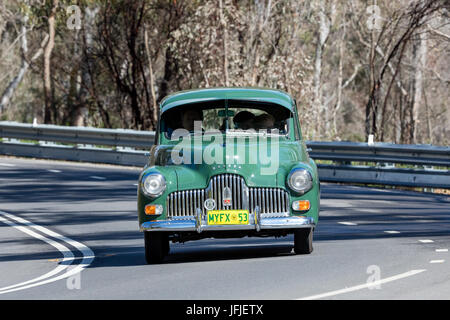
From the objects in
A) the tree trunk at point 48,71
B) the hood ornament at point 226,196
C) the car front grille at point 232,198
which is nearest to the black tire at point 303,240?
the car front grille at point 232,198

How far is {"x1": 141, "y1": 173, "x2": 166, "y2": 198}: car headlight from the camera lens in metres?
10.9

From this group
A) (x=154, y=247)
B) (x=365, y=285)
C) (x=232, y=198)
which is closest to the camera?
(x=365, y=285)

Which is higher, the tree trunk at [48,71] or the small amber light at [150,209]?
the tree trunk at [48,71]

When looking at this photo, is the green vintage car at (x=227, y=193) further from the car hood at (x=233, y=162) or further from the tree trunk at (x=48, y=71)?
the tree trunk at (x=48, y=71)

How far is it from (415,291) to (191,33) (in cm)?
2825

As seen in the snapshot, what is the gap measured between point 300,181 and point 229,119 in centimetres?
151

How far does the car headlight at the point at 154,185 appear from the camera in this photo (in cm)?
1089

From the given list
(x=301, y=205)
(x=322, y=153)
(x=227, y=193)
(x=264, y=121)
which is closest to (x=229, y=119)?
(x=264, y=121)

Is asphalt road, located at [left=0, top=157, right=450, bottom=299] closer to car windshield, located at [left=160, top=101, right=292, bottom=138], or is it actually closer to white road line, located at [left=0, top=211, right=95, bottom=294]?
white road line, located at [left=0, top=211, right=95, bottom=294]

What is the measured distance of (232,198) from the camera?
10773 mm

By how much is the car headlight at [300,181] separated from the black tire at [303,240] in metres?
0.56

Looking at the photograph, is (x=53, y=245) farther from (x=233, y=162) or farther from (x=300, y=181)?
(x=300, y=181)

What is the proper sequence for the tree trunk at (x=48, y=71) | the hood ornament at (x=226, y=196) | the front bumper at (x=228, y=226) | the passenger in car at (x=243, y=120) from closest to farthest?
the front bumper at (x=228, y=226), the hood ornament at (x=226, y=196), the passenger in car at (x=243, y=120), the tree trunk at (x=48, y=71)
